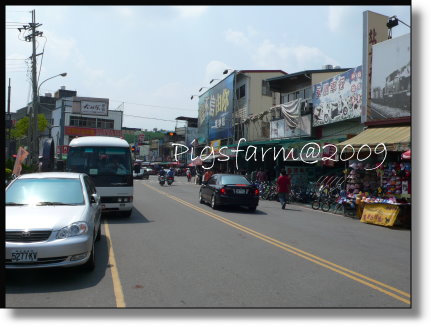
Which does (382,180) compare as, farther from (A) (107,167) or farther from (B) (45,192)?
(B) (45,192)

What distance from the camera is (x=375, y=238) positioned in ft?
37.2

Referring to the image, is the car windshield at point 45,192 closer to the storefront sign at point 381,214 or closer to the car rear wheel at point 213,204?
the car rear wheel at point 213,204

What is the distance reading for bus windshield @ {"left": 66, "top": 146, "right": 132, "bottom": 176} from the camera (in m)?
13.5

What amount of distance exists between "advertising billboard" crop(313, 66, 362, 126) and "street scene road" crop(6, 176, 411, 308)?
975 centimetres

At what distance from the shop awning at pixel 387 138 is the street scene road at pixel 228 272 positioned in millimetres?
3145

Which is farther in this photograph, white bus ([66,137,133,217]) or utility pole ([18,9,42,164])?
utility pole ([18,9,42,164])

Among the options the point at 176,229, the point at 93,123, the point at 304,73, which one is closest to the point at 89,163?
the point at 176,229

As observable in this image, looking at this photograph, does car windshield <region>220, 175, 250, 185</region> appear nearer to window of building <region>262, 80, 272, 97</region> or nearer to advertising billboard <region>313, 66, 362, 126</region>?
advertising billboard <region>313, 66, 362, 126</region>

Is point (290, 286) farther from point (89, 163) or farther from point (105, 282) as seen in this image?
point (89, 163)

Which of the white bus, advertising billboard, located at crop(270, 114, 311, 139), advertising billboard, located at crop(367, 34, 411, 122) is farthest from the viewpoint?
advertising billboard, located at crop(270, 114, 311, 139)

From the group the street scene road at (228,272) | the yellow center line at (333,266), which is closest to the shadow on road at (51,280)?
the street scene road at (228,272)

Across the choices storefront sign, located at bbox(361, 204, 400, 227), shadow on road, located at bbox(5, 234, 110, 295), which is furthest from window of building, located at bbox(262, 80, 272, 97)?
shadow on road, located at bbox(5, 234, 110, 295)

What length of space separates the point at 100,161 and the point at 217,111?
34.1m

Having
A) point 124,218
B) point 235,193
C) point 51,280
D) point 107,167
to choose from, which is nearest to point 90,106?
point 235,193
